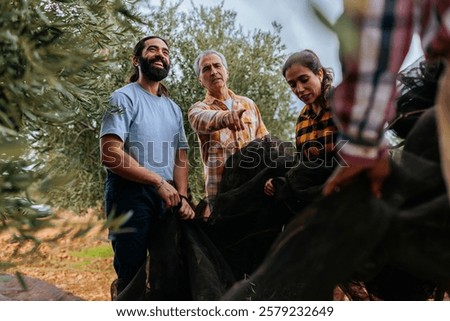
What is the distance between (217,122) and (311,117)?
0.57m

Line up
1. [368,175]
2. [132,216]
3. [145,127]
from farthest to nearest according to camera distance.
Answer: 1. [145,127]
2. [132,216]
3. [368,175]

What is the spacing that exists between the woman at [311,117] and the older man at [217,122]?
37 centimetres

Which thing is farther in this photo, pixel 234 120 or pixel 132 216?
pixel 234 120

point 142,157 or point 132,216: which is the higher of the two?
point 142,157

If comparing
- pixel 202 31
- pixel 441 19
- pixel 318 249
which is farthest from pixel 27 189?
pixel 202 31

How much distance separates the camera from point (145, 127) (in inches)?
139

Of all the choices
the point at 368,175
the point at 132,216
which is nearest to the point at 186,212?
the point at 132,216

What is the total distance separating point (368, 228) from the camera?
1643mm

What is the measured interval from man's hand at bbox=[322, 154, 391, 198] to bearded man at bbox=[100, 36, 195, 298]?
1.77 m

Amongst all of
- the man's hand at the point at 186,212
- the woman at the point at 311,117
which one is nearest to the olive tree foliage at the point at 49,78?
the man's hand at the point at 186,212

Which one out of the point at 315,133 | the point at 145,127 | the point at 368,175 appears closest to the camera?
the point at 368,175

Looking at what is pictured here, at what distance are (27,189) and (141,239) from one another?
58.4 inches

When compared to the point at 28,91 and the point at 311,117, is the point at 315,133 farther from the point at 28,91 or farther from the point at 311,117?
the point at 28,91

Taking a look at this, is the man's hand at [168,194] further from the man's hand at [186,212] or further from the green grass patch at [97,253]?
the green grass patch at [97,253]
